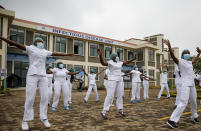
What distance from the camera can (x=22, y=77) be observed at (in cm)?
2073

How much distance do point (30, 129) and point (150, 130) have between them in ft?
9.56

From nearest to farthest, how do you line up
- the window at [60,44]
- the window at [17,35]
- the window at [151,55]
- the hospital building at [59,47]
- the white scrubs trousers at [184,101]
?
the white scrubs trousers at [184,101], the hospital building at [59,47], the window at [17,35], the window at [60,44], the window at [151,55]

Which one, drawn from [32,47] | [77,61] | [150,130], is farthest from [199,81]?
[77,61]

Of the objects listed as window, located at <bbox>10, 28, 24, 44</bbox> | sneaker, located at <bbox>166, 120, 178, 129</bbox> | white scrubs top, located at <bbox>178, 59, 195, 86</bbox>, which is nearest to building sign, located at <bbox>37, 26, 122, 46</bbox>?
window, located at <bbox>10, 28, 24, 44</bbox>

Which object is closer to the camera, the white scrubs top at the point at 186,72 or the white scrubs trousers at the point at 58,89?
the white scrubs top at the point at 186,72

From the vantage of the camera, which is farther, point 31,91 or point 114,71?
point 114,71

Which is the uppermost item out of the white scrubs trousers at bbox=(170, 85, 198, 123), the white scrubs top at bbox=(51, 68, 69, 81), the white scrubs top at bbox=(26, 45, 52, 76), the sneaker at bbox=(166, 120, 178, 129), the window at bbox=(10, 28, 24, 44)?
the window at bbox=(10, 28, 24, 44)

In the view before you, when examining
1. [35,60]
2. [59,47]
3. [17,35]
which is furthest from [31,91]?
[59,47]

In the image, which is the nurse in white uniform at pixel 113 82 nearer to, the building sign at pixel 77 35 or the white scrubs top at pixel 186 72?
the white scrubs top at pixel 186 72

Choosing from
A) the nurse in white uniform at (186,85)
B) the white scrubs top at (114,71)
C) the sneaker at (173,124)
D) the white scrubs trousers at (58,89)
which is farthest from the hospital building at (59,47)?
the sneaker at (173,124)

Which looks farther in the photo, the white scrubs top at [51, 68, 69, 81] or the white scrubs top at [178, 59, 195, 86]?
the white scrubs top at [51, 68, 69, 81]

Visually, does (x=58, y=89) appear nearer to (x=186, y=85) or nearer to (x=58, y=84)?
(x=58, y=84)

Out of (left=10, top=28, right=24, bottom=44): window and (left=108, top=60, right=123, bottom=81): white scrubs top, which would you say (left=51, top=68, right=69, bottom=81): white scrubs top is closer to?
(left=108, top=60, right=123, bottom=81): white scrubs top

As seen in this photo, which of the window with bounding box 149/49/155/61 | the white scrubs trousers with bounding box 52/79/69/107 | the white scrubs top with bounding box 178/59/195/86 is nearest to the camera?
the white scrubs top with bounding box 178/59/195/86
